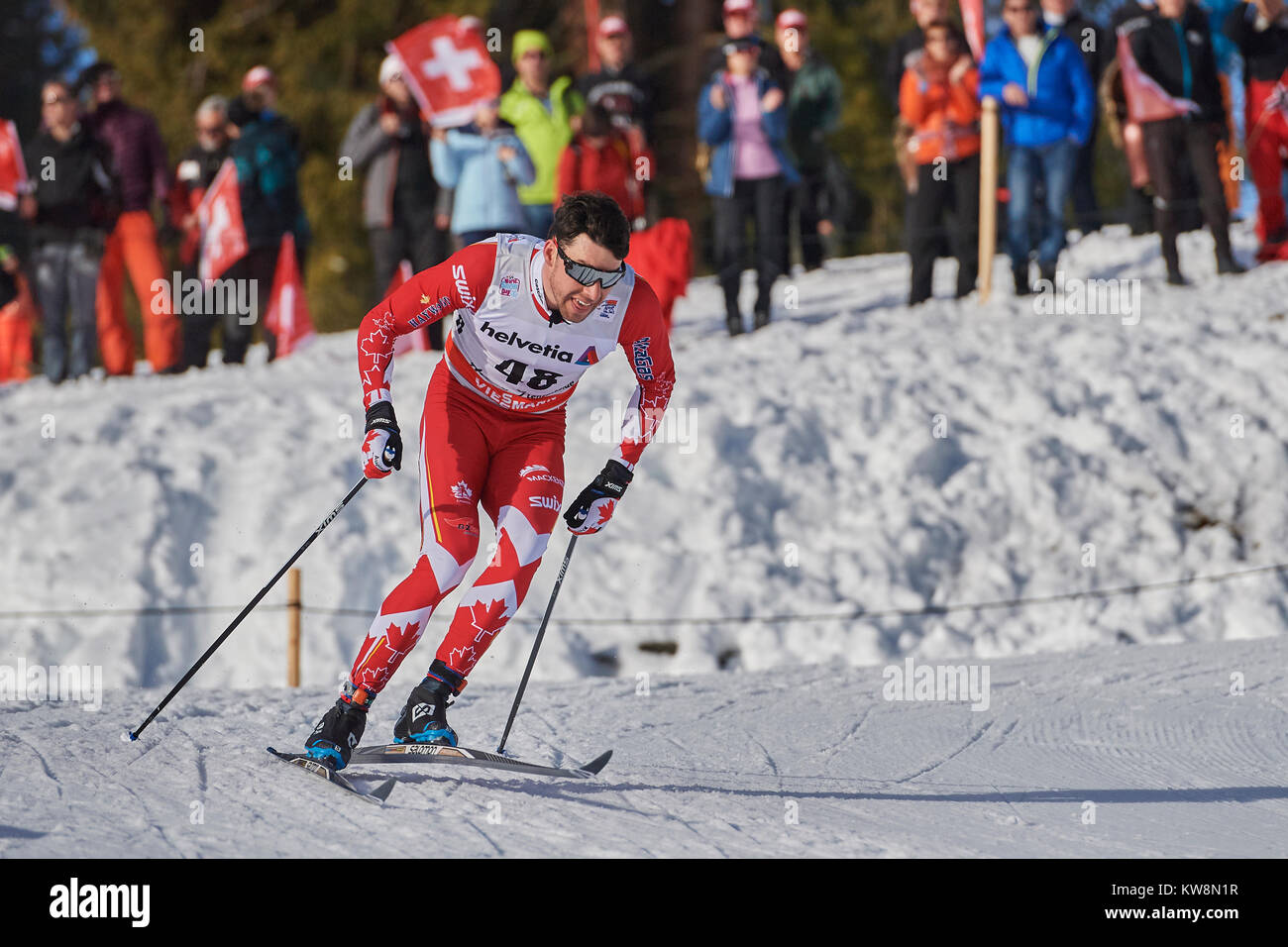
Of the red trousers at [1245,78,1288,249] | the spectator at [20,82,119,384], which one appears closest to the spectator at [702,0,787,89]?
the red trousers at [1245,78,1288,249]

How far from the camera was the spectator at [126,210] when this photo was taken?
12000 millimetres

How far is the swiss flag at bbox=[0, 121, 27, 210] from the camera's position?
40.6ft

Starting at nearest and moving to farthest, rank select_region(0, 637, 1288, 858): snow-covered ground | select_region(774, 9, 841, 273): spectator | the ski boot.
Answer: select_region(0, 637, 1288, 858): snow-covered ground < the ski boot < select_region(774, 9, 841, 273): spectator

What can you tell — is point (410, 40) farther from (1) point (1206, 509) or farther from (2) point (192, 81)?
(2) point (192, 81)

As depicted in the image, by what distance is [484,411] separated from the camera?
17.8ft

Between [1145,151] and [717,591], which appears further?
[1145,151]

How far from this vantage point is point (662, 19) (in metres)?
23.5

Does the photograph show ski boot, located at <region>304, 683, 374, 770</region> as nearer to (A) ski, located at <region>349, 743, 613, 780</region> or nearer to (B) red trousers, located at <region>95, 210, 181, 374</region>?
(A) ski, located at <region>349, 743, 613, 780</region>

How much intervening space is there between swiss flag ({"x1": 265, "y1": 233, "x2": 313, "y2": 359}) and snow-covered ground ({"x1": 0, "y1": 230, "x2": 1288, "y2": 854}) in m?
0.33

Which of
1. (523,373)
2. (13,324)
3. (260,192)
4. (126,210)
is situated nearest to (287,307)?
(260,192)
